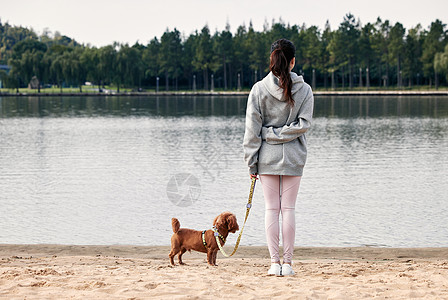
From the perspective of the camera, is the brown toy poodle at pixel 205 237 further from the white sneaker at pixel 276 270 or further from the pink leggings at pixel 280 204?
the white sneaker at pixel 276 270

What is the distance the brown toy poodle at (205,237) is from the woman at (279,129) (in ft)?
1.61

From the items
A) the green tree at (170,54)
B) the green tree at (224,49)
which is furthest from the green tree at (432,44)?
the green tree at (170,54)

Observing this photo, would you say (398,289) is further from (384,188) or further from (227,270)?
(384,188)

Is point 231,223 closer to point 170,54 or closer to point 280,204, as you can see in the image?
point 280,204

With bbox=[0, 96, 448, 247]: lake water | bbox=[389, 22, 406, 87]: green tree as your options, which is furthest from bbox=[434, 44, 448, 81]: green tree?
bbox=[0, 96, 448, 247]: lake water

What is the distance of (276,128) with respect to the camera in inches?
206

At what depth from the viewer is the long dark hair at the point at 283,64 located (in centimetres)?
513

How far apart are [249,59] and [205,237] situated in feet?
379

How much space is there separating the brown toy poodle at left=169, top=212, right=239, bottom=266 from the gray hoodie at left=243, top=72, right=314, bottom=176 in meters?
0.66

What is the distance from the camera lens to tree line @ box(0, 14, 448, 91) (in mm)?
103250

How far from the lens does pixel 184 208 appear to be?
1228 centimetres

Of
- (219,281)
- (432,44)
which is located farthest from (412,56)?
(219,281)

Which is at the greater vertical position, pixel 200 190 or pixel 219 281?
pixel 219 281

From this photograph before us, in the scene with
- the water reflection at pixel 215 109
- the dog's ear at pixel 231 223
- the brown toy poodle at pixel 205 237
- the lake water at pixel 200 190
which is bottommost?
the lake water at pixel 200 190
